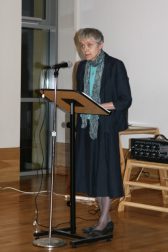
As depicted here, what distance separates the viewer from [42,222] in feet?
13.6

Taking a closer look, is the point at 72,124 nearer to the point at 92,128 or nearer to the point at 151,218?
the point at 92,128

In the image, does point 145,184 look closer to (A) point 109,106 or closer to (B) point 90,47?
(A) point 109,106

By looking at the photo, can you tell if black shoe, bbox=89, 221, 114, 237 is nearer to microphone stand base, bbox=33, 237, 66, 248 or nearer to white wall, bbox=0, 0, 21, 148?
microphone stand base, bbox=33, 237, 66, 248

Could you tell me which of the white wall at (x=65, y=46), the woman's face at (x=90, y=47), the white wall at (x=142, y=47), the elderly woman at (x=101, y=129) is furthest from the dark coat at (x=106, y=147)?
the white wall at (x=65, y=46)

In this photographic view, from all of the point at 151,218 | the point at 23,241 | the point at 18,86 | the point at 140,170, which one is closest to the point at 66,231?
the point at 23,241

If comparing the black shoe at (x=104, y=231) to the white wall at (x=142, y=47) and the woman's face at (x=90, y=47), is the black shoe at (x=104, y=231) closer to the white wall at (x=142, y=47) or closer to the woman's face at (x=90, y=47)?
the woman's face at (x=90, y=47)

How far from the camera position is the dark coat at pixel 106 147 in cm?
360

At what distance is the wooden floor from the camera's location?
3.50 m

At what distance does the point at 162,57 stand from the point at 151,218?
1875 millimetres

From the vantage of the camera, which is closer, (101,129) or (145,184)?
(101,129)

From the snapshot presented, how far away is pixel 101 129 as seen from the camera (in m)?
3.63

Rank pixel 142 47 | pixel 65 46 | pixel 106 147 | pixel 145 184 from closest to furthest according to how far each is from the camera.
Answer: pixel 106 147 < pixel 145 184 < pixel 142 47 < pixel 65 46

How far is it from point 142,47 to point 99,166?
2.50m

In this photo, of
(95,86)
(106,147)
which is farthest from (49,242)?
(95,86)
